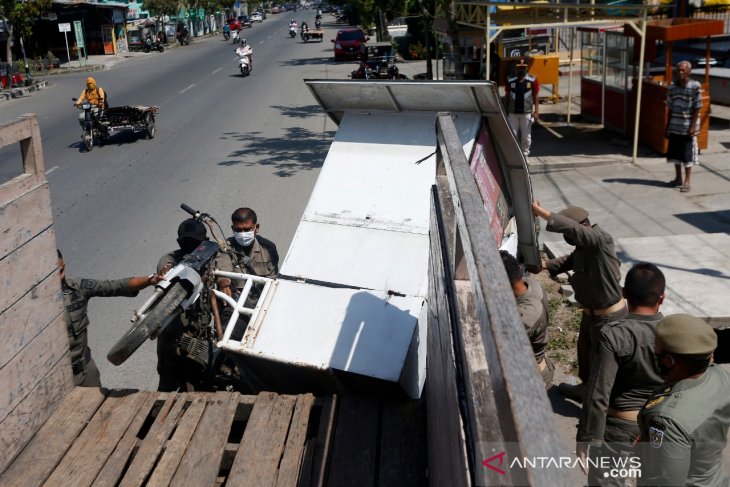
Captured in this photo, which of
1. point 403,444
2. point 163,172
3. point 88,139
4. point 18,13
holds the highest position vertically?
point 18,13

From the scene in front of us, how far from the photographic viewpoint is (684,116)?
36.1ft

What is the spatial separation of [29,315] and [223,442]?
1.12m

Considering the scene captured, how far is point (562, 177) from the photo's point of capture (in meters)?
12.8

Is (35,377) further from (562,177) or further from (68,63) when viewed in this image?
(68,63)

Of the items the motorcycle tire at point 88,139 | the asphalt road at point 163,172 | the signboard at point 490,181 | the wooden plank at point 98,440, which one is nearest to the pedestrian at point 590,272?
the signboard at point 490,181

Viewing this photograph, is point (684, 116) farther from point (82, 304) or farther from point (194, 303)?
point (82, 304)

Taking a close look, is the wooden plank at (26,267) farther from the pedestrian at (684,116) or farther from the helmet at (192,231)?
the pedestrian at (684,116)

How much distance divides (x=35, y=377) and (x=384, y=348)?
1757 millimetres

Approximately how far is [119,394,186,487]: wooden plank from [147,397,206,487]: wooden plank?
4 centimetres

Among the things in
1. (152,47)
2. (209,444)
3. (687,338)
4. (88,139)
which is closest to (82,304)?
(209,444)

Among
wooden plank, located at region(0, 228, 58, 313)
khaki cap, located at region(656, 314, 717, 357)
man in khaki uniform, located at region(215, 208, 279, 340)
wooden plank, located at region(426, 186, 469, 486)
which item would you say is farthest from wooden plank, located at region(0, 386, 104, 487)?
khaki cap, located at region(656, 314, 717, 357)

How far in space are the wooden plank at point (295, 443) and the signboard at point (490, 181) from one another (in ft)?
6.84

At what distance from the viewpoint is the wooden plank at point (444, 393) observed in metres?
1.99

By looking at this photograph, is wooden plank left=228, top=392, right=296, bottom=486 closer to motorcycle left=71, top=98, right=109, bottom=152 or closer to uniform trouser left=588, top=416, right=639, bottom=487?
uniform trouser left=588, top=416, right=639, bottom=487
